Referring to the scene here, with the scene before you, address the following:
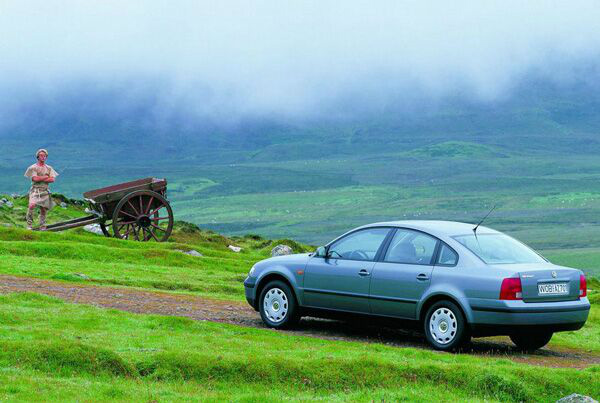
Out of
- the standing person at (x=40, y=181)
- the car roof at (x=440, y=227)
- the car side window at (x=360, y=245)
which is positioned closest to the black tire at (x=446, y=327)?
the car roof at (x=440, y=227)

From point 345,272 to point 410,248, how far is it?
124 centimetres

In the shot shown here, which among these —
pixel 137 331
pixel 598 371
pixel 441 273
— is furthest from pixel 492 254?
pixel 137 331

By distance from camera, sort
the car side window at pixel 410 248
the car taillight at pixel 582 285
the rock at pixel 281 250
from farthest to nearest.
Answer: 1. the rock at pixel 281 250
2. the car side window at pixel 410 248
3. the car taillight at pixel 582 285

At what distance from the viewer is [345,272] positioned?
17906 millimetres

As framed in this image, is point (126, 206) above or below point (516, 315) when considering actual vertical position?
above

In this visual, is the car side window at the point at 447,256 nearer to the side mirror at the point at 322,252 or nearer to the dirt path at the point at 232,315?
the dirt path at the point at 232,315

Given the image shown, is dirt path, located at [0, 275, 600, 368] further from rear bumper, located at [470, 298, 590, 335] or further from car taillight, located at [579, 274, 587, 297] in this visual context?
car taillight, located at [579, 274, 587, 297]

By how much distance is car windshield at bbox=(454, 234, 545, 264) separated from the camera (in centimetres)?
1680

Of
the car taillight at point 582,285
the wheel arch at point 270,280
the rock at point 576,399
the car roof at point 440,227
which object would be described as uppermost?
the car roof at point 440,227

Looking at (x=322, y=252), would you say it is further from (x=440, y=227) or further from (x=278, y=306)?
(x=440, y=227)

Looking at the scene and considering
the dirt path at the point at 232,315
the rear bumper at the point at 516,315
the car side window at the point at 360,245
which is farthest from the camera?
the car side window at the point at 360,245

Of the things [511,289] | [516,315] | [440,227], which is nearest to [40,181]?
[440,227]

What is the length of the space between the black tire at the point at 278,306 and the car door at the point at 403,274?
173cm

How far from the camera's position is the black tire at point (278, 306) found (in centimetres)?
1861
